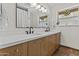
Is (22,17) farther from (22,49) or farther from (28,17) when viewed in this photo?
(22,49)

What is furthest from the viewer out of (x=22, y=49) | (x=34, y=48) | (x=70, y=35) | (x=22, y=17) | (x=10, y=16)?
(x=70, y=35)

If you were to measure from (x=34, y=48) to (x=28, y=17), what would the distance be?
0.74 metres

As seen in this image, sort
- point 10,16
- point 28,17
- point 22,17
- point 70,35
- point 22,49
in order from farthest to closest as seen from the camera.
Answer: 1. point 70,35
2. point 28,17
3. point 22,17
4. point 10,16
5. point 22,49

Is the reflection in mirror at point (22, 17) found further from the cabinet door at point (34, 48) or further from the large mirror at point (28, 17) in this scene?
the cabinet door at point (34, 48)

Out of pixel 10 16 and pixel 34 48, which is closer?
pixel 34 48

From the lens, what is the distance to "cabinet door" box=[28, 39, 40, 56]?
3.91ft

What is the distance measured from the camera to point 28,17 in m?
1.83

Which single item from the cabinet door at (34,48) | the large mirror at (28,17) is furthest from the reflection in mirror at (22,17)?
the cabinet door at (34,48)

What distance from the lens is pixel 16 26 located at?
5.24ft

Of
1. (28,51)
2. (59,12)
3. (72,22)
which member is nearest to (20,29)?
(28,51)

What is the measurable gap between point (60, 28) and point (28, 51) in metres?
1.41

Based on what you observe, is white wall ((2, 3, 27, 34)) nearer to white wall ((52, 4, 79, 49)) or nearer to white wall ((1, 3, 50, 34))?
white wall ((1, 3, 50, 34))

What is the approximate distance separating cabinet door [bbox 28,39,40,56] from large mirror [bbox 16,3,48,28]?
505 mm

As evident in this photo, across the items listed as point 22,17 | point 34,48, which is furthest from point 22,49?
point 22,17
